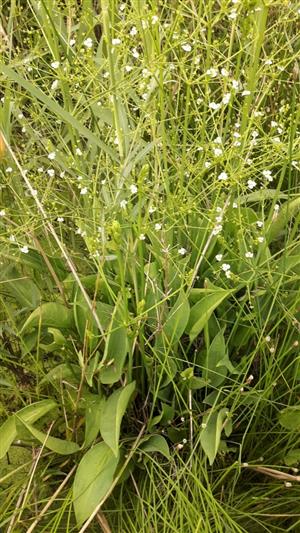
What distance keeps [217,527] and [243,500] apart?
12cm

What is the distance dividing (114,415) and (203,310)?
0.20 meters

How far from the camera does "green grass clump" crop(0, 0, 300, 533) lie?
3.19 feet

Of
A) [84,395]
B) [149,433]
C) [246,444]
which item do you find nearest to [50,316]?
[84,395]

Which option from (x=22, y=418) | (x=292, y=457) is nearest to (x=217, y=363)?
(x=292, y=457)

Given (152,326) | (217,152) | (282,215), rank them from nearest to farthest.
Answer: (217,152)
(152,326)
(282,215)

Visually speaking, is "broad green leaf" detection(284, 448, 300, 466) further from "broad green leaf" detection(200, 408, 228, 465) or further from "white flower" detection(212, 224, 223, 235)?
"white flower" detection(212, 224, 223, 235)

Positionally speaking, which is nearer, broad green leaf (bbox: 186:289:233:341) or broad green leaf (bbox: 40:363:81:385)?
broad green leaf (bbox: 186:289:233:341)

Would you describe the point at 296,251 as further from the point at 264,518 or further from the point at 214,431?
the point at 264,518

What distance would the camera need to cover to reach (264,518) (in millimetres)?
1108

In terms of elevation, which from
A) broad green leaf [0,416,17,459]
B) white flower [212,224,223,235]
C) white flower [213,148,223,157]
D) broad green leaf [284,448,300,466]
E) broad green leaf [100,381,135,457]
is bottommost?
Result: broad green leaf [284,448,300,466]

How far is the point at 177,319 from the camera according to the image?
3.20 ft

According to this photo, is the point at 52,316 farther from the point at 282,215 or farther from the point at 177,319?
the point at 282,215

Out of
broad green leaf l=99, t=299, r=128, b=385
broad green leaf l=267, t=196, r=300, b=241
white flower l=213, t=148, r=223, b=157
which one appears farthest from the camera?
broad green leaf l=267, t=196, r=300, b=241

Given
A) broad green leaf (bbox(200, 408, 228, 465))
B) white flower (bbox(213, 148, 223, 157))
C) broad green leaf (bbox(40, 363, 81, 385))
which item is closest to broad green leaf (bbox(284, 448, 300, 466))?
broad green leaf (bbox(200, 408, 228, 465))
